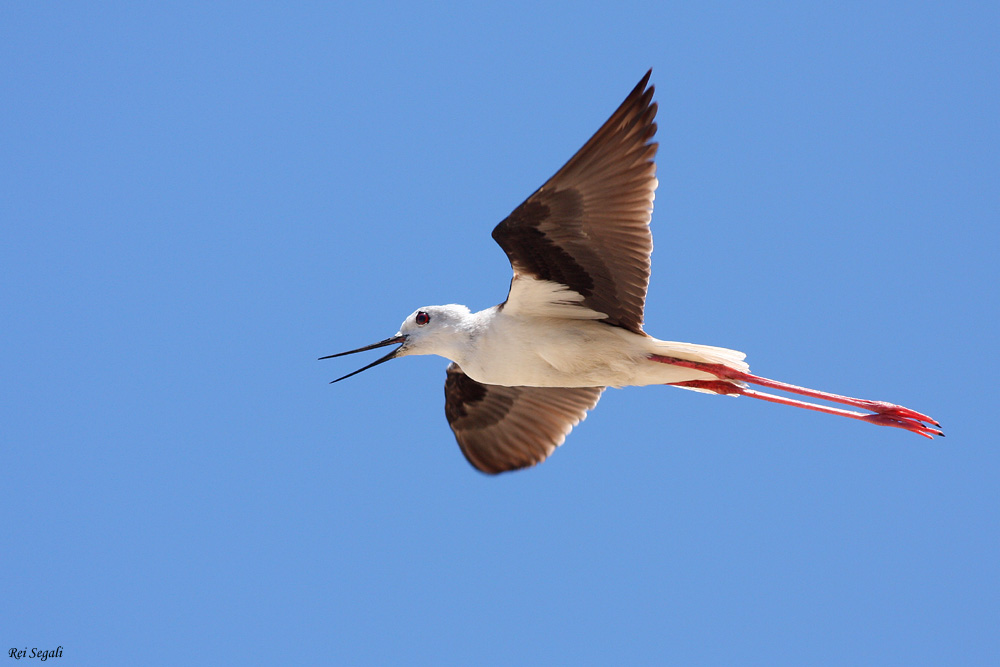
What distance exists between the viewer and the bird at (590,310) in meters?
6.55

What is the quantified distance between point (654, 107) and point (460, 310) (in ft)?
7.78

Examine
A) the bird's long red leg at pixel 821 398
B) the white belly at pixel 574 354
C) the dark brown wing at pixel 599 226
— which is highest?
the dark brown wing at pixel 599 226

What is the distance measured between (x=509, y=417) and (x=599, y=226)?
106 inches

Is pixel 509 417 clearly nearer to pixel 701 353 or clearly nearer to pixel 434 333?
pixel 434 333

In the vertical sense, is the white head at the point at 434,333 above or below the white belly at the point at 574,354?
above

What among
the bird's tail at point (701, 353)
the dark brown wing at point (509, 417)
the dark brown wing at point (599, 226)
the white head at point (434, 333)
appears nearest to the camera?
the dark brown wing at point (599, 226)

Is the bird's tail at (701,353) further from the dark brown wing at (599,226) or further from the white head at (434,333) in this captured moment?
the white head at (434,333)

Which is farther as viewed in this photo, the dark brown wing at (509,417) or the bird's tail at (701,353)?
the dark brown wing at (509,417)

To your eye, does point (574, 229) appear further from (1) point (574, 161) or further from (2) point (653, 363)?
(2) point (653, 363)

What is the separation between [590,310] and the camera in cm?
731

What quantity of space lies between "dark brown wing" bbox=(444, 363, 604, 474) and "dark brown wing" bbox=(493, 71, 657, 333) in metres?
1.60

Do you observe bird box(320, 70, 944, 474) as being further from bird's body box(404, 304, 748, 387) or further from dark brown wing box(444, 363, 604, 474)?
dark brown wing box(444, 363, 604, 474)

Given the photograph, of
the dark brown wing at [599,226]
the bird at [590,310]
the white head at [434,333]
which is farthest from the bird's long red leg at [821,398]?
the white head at [434,333]

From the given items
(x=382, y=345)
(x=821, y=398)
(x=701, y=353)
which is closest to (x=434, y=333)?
(x=382, y=345)
